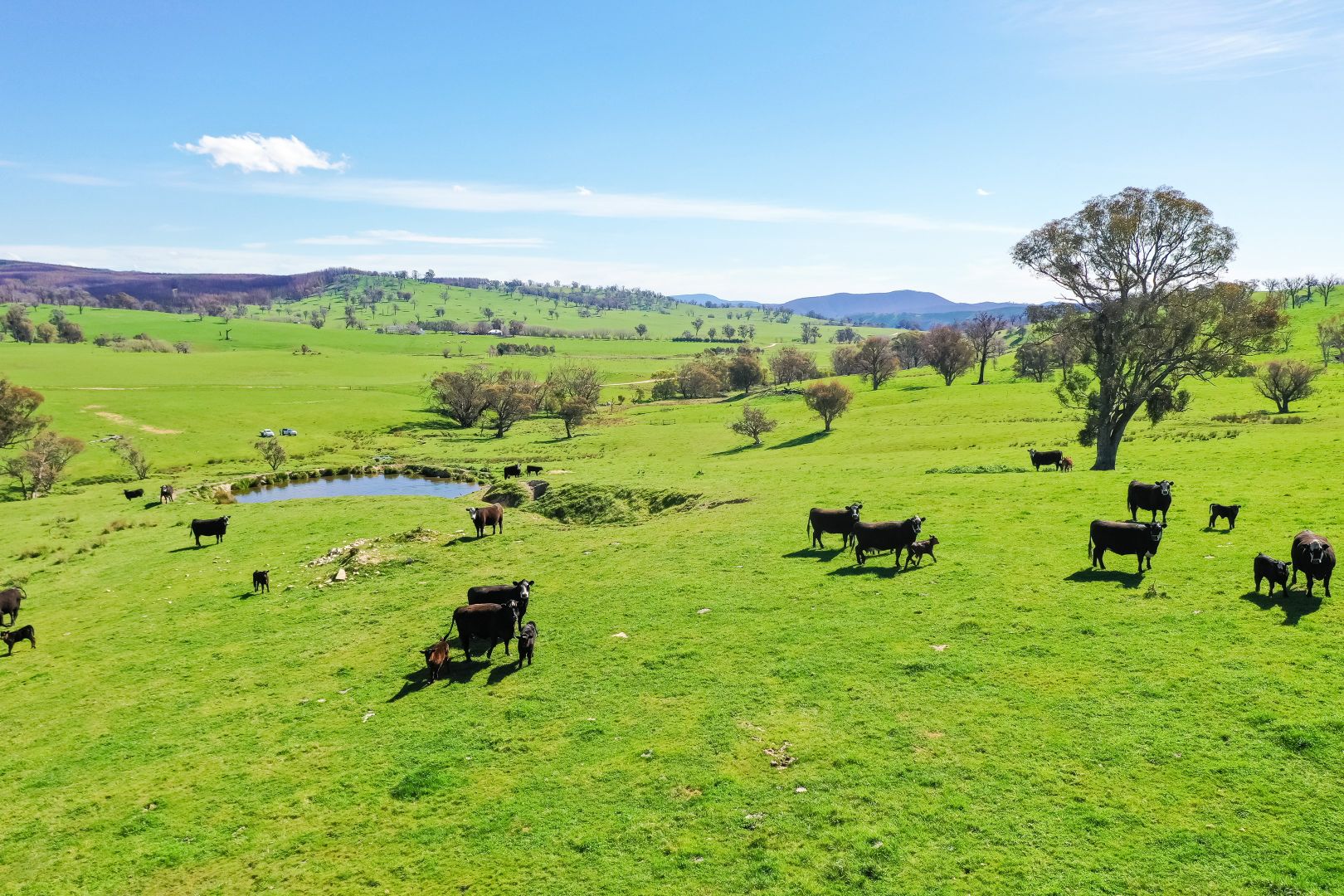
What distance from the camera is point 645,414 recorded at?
358ft

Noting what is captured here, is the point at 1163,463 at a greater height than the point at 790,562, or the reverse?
the point at 1163,463

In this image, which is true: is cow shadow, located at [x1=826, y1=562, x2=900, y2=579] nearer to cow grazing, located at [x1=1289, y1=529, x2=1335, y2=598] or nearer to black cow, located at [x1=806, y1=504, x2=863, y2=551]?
black cow, located at [x1=806, y1=504, x2=863, y2=551]

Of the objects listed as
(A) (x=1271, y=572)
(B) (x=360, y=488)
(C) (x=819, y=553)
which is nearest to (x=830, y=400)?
(C) (x=819, y=553)

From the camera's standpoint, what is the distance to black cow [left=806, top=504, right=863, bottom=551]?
84.8 ft

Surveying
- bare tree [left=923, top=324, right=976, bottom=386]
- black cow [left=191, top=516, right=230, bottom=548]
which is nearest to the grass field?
black cow [left=191, top=516, right=230, bottom=548]

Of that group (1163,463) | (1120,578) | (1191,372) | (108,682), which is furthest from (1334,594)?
(108,682)

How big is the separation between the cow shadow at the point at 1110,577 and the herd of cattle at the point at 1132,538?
42cm

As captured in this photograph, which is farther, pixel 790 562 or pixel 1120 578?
pixel 790 562

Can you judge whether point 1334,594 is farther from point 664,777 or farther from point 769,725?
point 664,777

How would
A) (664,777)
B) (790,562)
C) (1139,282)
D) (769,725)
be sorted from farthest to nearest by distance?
1. (1139,282)
2. (790,562)
3. (769,725)
4. (664,777)

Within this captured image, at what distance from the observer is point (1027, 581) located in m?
20.8

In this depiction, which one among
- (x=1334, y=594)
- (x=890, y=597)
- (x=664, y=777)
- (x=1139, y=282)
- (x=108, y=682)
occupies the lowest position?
(x=108, y=682)

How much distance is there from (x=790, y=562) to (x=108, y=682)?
78.0 ft

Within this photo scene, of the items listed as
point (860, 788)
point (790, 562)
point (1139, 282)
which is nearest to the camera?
point (860, 788)
